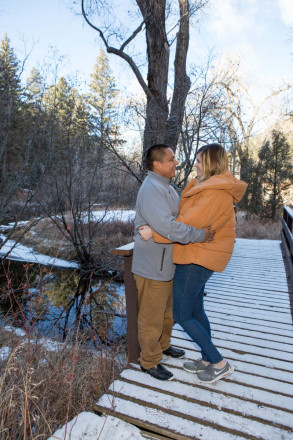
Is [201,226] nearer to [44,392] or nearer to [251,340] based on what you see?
[44,392]

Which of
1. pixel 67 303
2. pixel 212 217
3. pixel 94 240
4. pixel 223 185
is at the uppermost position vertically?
pixel 223 185

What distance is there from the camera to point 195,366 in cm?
246

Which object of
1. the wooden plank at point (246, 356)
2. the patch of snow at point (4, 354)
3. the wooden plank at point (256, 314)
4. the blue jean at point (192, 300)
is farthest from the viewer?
the patch of snow at point (4, 354)

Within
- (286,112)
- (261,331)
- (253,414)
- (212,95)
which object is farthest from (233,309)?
(286,112)

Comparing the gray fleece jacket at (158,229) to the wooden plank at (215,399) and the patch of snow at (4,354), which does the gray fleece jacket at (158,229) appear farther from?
the patch of snow at (4,354)

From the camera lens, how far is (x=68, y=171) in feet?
27.8

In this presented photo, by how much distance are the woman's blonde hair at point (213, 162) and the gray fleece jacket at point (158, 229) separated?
0.31 m

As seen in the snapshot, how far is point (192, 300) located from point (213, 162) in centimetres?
92

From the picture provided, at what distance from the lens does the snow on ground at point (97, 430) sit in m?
1.87

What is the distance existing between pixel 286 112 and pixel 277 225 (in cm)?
1185

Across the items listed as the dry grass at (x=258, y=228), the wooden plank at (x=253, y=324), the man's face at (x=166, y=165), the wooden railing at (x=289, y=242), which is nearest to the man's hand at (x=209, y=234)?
the man's face at (x=166, y=165)

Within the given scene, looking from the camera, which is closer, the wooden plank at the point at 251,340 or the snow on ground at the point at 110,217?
the wooden plank at the point at 251,340

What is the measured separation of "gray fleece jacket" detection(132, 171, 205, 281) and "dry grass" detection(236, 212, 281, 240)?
9504 mm

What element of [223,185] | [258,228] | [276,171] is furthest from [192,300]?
[276,171]
